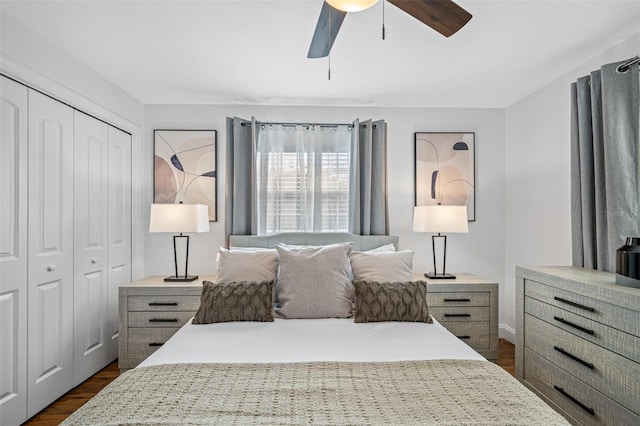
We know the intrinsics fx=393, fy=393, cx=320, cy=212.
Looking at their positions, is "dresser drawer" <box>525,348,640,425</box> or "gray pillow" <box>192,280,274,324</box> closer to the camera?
"dresser drawer" <box>525,348,640,425</box>

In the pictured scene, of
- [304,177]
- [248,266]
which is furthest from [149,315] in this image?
[304,177]

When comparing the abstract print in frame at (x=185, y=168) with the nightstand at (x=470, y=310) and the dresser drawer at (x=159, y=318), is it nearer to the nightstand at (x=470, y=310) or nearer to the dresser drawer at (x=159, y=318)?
the dresser drawer at (x=159, y=318)

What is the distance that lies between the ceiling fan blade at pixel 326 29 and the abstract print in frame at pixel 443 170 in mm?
2145

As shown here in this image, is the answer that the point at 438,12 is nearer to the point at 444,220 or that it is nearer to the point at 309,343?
the point at 309,343

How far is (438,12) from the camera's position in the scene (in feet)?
5.66

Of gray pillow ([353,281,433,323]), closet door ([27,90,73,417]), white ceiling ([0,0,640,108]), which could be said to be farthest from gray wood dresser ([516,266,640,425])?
closet door ([27,90,73,417])

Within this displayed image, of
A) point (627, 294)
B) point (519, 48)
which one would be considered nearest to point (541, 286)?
point (627, 294)

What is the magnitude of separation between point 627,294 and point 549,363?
832 millimetres

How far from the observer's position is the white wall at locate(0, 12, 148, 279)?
92.7 inches

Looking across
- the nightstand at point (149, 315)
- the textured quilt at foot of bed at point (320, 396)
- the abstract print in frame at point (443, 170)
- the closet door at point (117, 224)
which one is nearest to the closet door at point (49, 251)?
the nightstand at point (149, 315)

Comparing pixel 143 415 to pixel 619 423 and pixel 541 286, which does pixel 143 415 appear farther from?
pixel 541 286

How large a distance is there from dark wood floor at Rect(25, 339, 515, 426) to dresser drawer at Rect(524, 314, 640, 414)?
2.51 feet

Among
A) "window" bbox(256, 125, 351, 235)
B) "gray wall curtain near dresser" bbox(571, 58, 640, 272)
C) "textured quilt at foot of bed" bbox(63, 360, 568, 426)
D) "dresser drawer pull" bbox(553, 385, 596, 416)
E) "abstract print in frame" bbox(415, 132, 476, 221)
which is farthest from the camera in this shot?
"abstract print in frame" bbox(415, 132, 476, 221)

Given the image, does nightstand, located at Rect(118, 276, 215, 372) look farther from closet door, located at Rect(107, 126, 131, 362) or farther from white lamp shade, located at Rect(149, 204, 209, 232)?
white lamp shade, located at Rect(149, 204, 209, 232)
